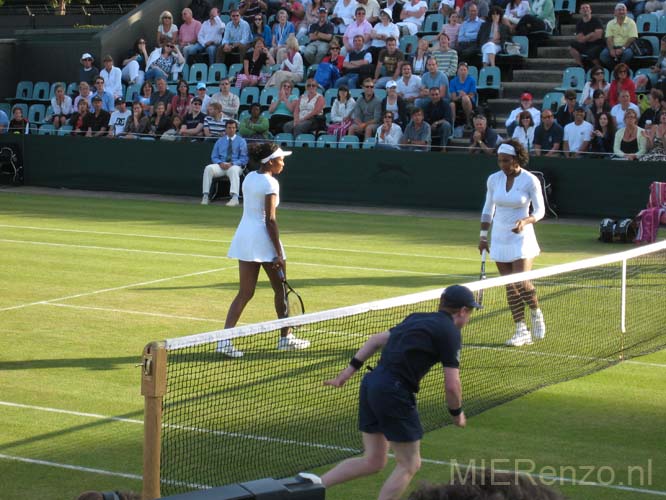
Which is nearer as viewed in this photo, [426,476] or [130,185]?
[426,476]

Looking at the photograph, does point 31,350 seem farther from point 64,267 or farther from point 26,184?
point 26,184

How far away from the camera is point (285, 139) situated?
25719 mm

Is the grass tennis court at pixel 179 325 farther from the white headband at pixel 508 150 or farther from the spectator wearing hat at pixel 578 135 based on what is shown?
the white headband at pixel 508 150

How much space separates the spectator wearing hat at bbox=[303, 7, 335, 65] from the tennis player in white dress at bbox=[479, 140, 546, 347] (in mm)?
17889

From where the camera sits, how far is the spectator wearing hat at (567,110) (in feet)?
75.2

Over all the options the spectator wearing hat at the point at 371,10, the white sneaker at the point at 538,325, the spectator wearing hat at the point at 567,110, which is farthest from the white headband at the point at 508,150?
the spectator wearing hat at the point at 371,10

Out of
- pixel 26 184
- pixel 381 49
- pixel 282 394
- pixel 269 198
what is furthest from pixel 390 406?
pixel 26 184

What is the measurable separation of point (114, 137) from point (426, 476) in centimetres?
2127

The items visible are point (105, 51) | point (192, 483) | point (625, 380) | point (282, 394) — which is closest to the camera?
point (192, 483)

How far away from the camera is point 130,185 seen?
27062 mm

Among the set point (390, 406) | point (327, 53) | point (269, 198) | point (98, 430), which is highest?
point (327, 53)

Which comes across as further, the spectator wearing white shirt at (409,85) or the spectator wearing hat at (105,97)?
the spectator wearing hat at (105,97)

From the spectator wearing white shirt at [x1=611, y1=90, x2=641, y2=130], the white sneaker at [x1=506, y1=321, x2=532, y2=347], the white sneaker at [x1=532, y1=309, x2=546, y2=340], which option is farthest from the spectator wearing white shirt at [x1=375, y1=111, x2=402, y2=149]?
the white sneaker at [x1=506, y1=321, x2=532, y2=347]

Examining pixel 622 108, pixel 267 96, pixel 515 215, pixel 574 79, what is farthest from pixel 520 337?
pixel 267 96
